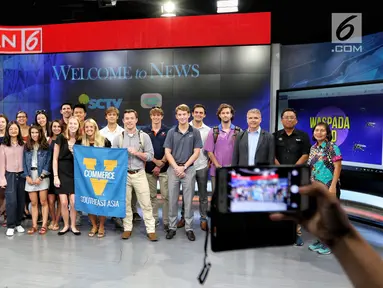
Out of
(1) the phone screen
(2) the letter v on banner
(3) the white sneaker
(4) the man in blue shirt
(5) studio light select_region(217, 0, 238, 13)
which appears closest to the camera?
(1) the phone screen

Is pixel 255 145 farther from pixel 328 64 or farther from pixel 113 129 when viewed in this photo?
pixel 328 64

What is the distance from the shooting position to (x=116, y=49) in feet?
23.4

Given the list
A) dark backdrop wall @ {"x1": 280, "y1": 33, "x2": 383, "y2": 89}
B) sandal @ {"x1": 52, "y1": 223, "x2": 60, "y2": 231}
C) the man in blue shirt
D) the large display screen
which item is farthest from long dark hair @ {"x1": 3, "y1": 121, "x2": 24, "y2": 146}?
dark backdrop wall @ {"x1": 280, "y1": 33, "x2": 383, "y2": 89}

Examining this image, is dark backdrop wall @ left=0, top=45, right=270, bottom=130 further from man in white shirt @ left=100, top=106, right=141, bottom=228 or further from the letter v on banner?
the letter v on banner

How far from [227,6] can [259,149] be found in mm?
3881

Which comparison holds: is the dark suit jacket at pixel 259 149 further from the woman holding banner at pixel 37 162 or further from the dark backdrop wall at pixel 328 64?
the dark backdrop wall at pixel 328 64

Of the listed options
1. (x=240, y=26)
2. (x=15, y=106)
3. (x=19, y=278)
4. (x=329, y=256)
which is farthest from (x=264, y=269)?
(x=15, y=106)

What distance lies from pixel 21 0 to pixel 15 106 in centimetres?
281

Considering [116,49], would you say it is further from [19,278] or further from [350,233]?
[350,233]

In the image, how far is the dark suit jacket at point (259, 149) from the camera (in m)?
4.21

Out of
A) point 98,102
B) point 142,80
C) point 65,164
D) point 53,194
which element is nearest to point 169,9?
point 142,80

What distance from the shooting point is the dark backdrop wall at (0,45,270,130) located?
22.2 feet

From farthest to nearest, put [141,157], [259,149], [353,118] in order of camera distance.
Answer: [353,118]
[141,157]
[259,149]

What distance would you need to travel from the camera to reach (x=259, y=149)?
4.21 meters
